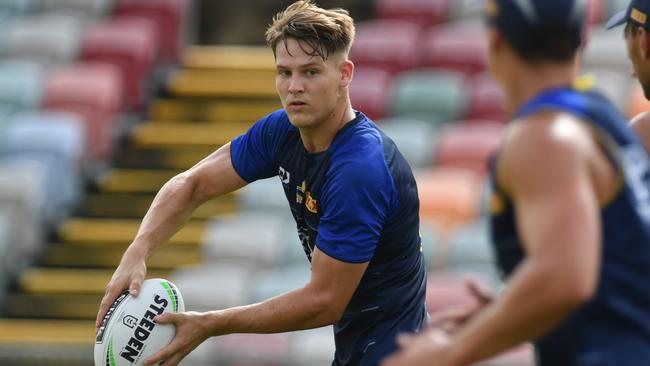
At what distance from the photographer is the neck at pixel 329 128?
441 centimetres

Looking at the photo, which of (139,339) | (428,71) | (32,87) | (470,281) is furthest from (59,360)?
(470,281)

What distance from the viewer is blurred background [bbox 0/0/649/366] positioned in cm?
890

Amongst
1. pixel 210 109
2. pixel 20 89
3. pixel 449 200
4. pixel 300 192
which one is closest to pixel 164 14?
pixel 210 109

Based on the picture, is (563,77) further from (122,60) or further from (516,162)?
(122,60)

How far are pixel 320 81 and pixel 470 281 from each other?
1479 mm

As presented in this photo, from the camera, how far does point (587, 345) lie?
2.82 metres

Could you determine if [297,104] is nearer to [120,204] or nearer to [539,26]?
[539,26]

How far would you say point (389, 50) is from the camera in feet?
36.2

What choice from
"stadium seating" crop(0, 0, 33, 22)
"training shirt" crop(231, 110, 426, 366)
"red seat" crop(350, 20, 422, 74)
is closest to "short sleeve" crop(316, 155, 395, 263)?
"training shirt" crop(231, 110, 426, 366)

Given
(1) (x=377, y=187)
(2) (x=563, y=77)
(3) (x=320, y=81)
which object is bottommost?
(1) (x=377, y=187)

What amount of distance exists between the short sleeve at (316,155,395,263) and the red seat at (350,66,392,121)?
240 inches

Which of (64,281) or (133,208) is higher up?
(133,208)

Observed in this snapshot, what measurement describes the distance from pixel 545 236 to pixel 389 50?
28.1 feet

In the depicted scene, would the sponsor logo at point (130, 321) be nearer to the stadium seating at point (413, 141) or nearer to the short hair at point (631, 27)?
the short hair at point (631, 27)
